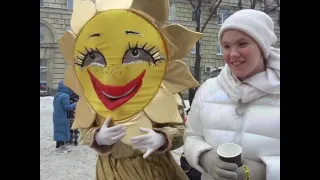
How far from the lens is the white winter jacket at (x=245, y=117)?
4.82 feet

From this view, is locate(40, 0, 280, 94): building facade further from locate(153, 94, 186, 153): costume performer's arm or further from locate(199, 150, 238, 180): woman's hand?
locate(199, 150, 238, 180): woman's hand

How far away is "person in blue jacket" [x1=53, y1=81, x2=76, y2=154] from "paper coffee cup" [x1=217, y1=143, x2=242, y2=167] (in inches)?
147

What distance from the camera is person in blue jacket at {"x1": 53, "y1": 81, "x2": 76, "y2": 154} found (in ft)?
16.3

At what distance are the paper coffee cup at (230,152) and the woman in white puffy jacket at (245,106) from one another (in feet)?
0.07

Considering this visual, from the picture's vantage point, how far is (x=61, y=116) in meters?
5.07

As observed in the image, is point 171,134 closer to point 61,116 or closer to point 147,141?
point 147,141

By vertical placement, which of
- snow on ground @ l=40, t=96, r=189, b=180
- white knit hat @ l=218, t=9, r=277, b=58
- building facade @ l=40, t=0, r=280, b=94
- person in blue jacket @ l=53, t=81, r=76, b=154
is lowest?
snow on ground @ l=40, t=96, r=189, b=180

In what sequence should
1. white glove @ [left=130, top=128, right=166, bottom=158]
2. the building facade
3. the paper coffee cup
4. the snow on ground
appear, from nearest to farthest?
the paper coffee cup → white glove @ [left=130, top=128, right=166, bottom=158] → the snow on ground → the building facade

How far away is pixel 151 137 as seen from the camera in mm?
1653

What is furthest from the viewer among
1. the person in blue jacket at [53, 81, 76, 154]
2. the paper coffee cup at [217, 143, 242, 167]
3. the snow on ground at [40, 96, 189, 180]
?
the person in blue jacket at [53, 81, 76, 154]

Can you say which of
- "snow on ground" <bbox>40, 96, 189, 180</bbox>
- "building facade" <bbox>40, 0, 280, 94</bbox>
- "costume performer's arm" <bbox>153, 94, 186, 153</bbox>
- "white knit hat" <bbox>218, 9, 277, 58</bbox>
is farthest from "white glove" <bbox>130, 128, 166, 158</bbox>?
"building facade" <bbox>40, 0, 280, 94</bbox>

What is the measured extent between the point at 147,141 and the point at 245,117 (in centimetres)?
42

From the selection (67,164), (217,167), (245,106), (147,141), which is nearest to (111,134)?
(147,141)
